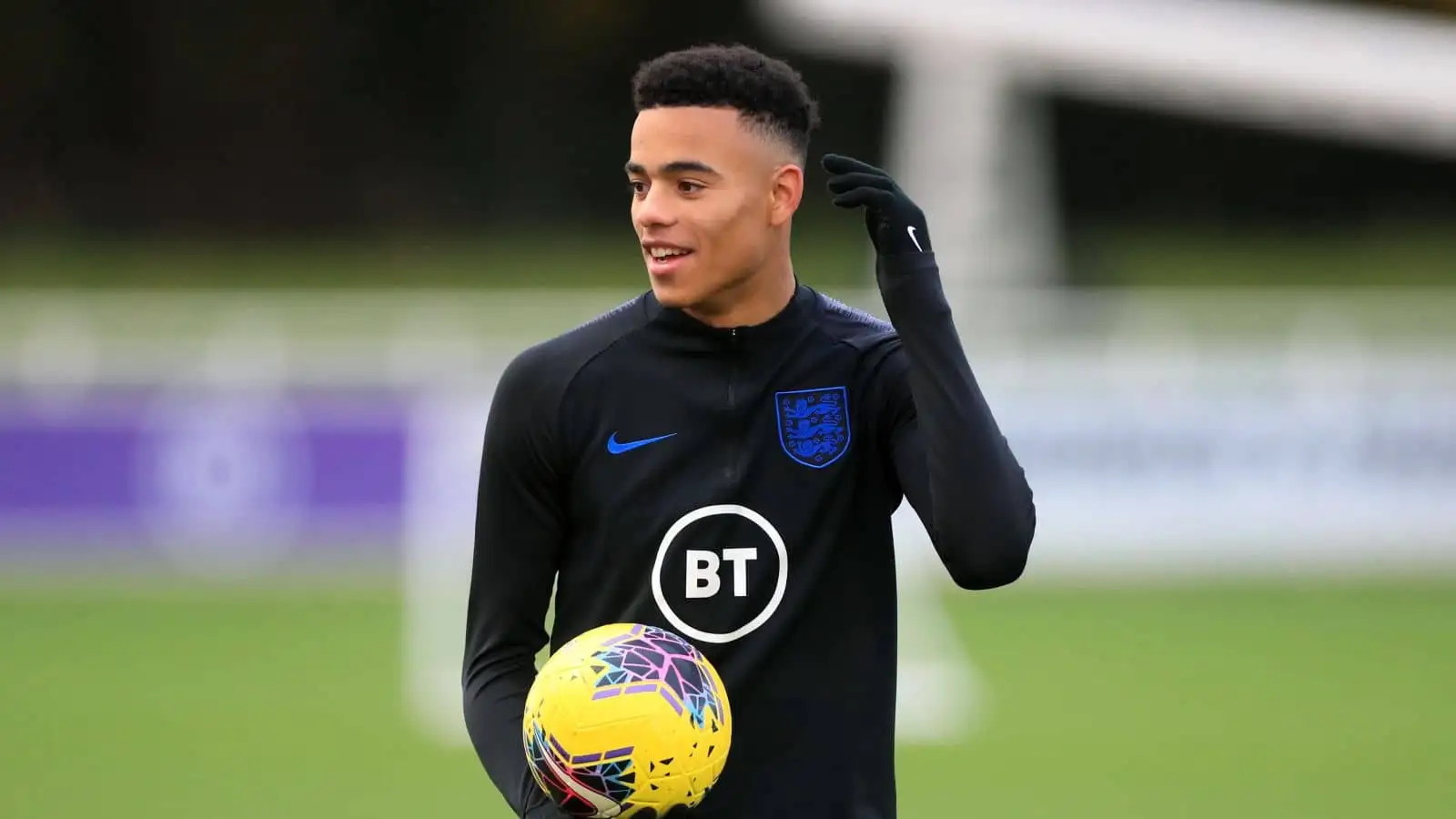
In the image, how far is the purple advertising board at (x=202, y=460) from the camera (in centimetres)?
1041

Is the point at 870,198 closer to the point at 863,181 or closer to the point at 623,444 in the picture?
the point at 863,181

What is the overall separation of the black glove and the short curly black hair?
0.41ft

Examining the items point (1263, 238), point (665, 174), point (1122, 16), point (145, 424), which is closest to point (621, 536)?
point (665, 174)

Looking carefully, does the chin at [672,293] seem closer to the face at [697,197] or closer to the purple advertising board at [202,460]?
the face at [697,197]

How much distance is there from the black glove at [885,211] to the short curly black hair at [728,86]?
0.13m

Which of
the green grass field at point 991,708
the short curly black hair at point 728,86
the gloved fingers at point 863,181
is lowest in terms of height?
the green grass field at point 991,708

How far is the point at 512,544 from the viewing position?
3.12m

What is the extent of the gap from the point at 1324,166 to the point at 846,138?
4.43 metres

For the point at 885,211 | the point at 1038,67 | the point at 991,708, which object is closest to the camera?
the point at 885,211

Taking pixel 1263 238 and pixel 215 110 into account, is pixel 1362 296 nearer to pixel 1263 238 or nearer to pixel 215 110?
pixel 1263 238

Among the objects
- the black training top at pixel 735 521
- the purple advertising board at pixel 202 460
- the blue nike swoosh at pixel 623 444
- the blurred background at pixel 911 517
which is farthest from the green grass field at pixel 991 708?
the blue nike swoosh at pixel 623 444

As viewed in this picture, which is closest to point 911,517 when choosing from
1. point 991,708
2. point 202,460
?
point 991,708

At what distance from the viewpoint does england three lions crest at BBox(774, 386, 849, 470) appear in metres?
3.13

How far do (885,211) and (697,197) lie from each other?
0.92ft
